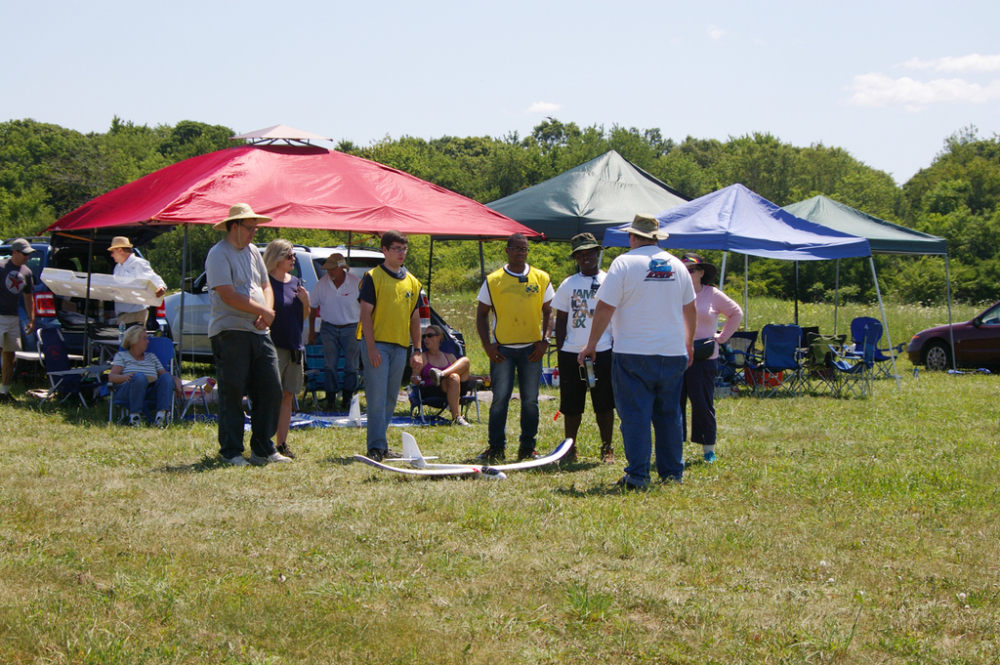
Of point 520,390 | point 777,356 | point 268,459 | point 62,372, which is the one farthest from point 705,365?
point 62,372

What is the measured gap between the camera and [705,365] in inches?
273

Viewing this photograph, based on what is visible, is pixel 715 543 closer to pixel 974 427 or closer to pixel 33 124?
pixel 974 427

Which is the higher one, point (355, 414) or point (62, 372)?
point (62, 372)

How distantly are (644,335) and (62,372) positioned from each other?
6.62 metres

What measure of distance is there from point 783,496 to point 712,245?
686cm

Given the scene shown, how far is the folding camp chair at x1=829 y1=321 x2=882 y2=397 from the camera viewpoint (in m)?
12.0

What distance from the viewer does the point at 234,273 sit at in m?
6.52

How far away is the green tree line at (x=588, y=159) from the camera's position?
39219mm

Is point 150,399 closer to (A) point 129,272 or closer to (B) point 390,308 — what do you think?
(A) point 129,272

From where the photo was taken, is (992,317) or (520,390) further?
(992,317)

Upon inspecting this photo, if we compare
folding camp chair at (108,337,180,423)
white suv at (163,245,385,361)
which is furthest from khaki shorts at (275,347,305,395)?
white suv at (163,245,385,361)

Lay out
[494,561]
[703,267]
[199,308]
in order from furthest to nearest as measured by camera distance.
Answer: [199,308], [703,267], [494,561]

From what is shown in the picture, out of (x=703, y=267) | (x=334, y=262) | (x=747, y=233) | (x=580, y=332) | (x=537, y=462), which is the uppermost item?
(x=747, y=233)

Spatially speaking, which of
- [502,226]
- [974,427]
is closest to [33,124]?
[502,226]
